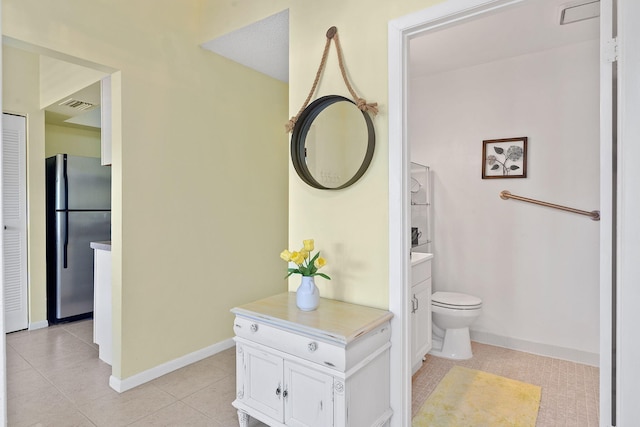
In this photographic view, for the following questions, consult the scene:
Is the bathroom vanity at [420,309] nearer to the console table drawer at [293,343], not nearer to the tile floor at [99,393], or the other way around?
the console table drawer at [293,343]

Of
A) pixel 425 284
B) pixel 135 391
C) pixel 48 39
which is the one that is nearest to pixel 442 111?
pixel 425 284

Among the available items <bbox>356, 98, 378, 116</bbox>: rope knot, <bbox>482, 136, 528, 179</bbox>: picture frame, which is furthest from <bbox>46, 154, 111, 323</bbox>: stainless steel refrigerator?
<bbox>482, 136, 528, 179</bbox>: picture frame

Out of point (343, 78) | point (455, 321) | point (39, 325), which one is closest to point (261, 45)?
point (343, 78)

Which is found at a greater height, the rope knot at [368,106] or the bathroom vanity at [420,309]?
the rope knot at [368,106]

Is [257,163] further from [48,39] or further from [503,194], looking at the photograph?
[503,194]

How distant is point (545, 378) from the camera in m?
2.49

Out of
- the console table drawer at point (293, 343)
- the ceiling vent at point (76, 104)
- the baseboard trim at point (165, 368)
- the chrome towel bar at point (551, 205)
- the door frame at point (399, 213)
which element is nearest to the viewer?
the console table drawer at point (293, 343)

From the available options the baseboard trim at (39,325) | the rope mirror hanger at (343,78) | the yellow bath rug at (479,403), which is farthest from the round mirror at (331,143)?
the baseboard trim at (39,325)

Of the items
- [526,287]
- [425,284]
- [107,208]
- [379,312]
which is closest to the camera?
[379,312]

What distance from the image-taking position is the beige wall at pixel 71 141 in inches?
159

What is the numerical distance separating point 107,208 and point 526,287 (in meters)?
4.21

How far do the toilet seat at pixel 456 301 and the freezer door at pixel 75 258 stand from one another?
3.47m

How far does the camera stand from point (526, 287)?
2953 mm

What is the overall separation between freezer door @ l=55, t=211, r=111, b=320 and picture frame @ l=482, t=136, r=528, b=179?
391 cm
